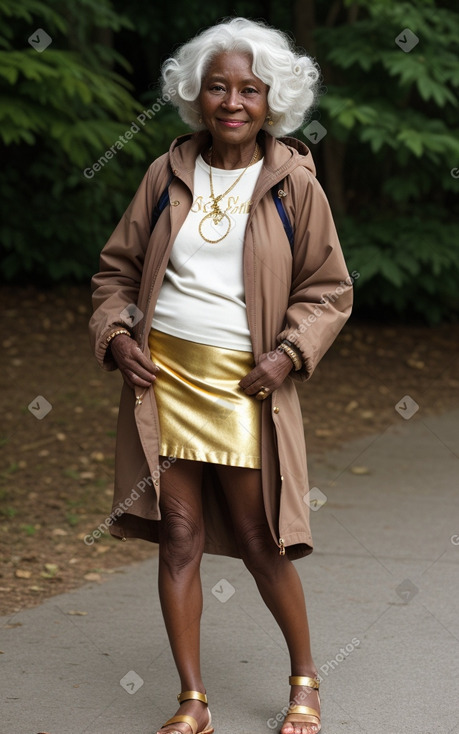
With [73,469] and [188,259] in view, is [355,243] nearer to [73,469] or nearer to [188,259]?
[73,469]

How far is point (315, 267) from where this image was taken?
3475mm

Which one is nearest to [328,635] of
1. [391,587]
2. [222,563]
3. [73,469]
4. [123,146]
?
[391,587]

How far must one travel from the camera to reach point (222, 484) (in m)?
3.54

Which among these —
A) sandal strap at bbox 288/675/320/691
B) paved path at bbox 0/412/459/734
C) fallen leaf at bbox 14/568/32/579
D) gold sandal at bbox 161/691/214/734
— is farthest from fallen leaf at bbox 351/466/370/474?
gold sandal at bbox 161/691/214/734

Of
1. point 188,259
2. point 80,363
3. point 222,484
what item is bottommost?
point 80,363

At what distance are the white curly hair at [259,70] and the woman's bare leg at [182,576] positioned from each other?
3.74 feet

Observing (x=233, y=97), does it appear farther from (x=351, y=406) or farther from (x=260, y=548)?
(x=351, y=406)

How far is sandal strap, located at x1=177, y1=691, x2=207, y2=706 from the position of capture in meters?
3.49

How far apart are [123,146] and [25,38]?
136 cm

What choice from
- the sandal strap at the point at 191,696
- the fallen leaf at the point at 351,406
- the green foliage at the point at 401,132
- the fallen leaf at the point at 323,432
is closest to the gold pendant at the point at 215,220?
the sandal strap at the point at 191,696

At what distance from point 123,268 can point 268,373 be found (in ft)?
2.08

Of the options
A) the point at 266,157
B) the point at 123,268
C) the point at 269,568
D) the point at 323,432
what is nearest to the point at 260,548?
the point at 269,568

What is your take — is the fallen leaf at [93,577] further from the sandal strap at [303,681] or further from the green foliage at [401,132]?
the green foliage at [401,132]

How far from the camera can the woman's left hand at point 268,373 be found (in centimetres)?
337
